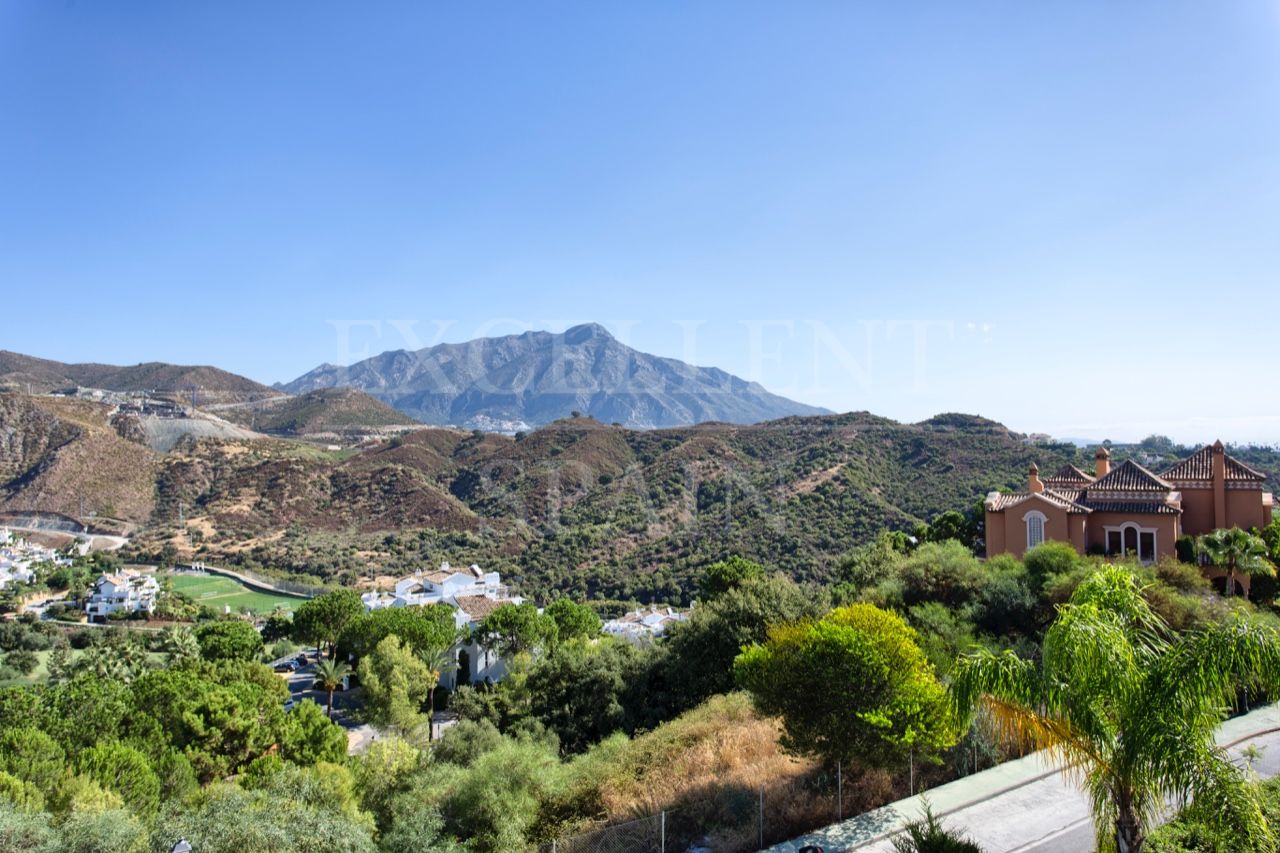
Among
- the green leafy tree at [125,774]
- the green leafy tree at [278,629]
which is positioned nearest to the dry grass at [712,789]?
the green leafy tree at [125,774]

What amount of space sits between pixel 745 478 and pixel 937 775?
53.7 m

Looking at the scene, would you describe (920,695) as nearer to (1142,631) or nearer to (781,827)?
(781,827)

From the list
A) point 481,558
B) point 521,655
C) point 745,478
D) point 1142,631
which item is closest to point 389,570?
point 481,558

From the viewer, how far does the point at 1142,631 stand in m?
6.77

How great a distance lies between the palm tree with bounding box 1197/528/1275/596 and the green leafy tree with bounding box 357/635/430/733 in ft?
72.7

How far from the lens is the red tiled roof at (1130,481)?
67.6ft

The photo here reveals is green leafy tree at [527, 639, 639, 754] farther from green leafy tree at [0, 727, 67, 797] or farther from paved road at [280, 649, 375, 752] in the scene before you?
green leafy tree at [0, 727, 67, 797]

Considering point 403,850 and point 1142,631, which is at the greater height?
point 1142,631

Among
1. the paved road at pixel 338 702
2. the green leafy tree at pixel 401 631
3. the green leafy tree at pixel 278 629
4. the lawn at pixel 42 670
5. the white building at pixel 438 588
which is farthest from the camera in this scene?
the white building at pixel 438 588

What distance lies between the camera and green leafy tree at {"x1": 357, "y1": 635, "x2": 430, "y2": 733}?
74.7ft

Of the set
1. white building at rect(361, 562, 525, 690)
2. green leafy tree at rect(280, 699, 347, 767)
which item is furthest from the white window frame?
white building at rect(361, 562, 525, 690)

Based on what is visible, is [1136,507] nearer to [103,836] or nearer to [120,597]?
[103,836]

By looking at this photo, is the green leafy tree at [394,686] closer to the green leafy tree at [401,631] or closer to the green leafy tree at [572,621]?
the green leafy tree at [401,631]

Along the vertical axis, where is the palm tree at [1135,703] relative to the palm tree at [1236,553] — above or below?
above
